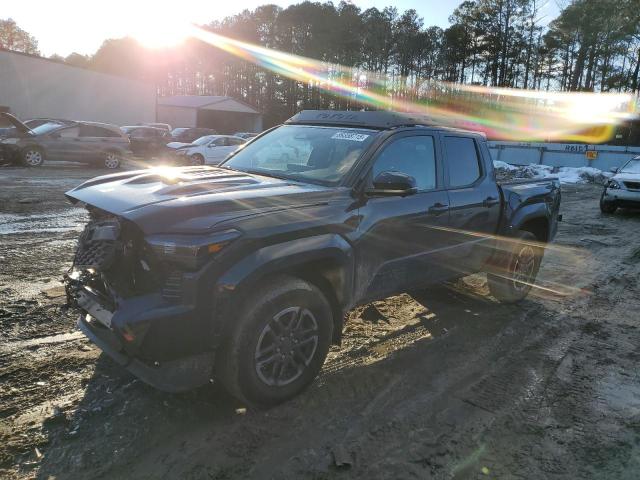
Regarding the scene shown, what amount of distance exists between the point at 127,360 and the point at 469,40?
207 ft

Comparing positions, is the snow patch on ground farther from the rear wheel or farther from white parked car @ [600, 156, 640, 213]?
the rear wheel

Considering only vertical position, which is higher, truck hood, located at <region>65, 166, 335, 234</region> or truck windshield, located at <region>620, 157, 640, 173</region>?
truck windshield, located at <region>620, 157, 640, 173</region>

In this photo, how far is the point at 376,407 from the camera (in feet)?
10.8

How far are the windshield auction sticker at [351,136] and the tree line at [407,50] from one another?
167 ft

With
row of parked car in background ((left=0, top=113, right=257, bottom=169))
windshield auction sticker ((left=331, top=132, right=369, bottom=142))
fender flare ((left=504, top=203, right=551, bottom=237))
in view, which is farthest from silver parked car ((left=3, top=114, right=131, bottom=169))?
fender flare ((left=504, top=203, right=551, bottom=237))

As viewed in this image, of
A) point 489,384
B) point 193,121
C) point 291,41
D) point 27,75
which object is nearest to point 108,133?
point 27,75

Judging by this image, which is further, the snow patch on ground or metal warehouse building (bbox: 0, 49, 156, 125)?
metal warehouse building (bbox: 0, 49, 156, 125)

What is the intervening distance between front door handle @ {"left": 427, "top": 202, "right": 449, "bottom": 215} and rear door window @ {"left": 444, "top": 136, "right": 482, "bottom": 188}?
293 mm

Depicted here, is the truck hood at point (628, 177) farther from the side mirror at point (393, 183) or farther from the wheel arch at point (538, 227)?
the side mirror at point (393, 183)

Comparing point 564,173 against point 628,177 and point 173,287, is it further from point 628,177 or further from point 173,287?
point 173,287

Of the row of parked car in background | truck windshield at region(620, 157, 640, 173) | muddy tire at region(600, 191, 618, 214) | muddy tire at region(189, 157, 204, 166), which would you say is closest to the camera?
muddy tire at region(600, 191, 618, 214)

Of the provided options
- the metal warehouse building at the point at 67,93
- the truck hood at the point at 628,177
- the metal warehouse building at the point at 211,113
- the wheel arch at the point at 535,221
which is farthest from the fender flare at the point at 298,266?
the metal warehouse building at the point at 211,113

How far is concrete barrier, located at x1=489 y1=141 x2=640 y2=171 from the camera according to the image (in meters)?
25.9

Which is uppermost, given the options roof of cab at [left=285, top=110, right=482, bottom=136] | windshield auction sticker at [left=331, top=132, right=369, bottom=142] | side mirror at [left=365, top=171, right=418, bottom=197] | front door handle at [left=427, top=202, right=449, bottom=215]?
roof of cab at [left=285, top=110, right=482, bottom=136]
